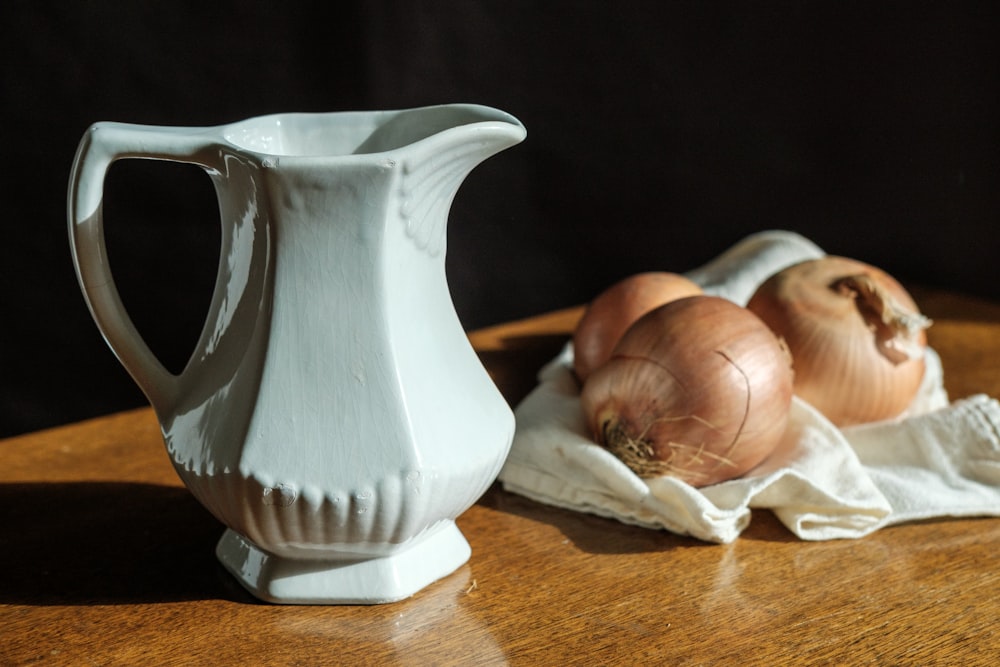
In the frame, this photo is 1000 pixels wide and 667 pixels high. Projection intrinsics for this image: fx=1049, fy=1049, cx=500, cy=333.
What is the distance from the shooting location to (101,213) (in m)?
0.44

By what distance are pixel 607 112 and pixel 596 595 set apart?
0.73 meters

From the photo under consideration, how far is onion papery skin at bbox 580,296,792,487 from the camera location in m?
0.56

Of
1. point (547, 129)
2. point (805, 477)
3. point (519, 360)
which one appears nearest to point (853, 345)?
point (805, 477)

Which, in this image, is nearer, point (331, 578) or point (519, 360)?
point (331, 578)

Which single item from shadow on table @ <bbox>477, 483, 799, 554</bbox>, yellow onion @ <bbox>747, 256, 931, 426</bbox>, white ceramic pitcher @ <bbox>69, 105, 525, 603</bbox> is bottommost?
shadow on table @ <bbox>477, 483, 799, 554</bbox>

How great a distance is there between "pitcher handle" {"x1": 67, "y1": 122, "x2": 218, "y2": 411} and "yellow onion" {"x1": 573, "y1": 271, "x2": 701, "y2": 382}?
300mm

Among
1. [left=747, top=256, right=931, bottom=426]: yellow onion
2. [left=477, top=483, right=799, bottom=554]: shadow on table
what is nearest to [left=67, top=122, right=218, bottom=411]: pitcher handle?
[left=477, top=483, right=799, bottom=554]: shadow on table

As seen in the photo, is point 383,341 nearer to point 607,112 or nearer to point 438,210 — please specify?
point 438,210

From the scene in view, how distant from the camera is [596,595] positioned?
494 mm

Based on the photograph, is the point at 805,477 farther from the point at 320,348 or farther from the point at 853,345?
the point at 320,348

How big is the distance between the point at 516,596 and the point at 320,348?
0.15 m

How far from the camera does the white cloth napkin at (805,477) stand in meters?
0.55

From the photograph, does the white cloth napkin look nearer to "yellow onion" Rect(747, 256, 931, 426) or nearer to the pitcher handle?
"yellow onion" Rect(747, 256, 931, 426)

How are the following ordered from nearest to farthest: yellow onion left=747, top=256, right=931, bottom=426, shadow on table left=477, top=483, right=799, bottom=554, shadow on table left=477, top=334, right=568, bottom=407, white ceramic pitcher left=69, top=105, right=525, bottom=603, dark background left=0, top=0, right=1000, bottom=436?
white ceramic pitcher left=69, top=105, right=525, bottom=603 < shadow on table left=477, top=483, right=799, bottom=554 < yellow onion left=747, top=256, right=931, bottom=426 < shadow on table left=477, top=334, right=568, bottom=407 < dark background left=0, top=0, right=1000, bottom=436
